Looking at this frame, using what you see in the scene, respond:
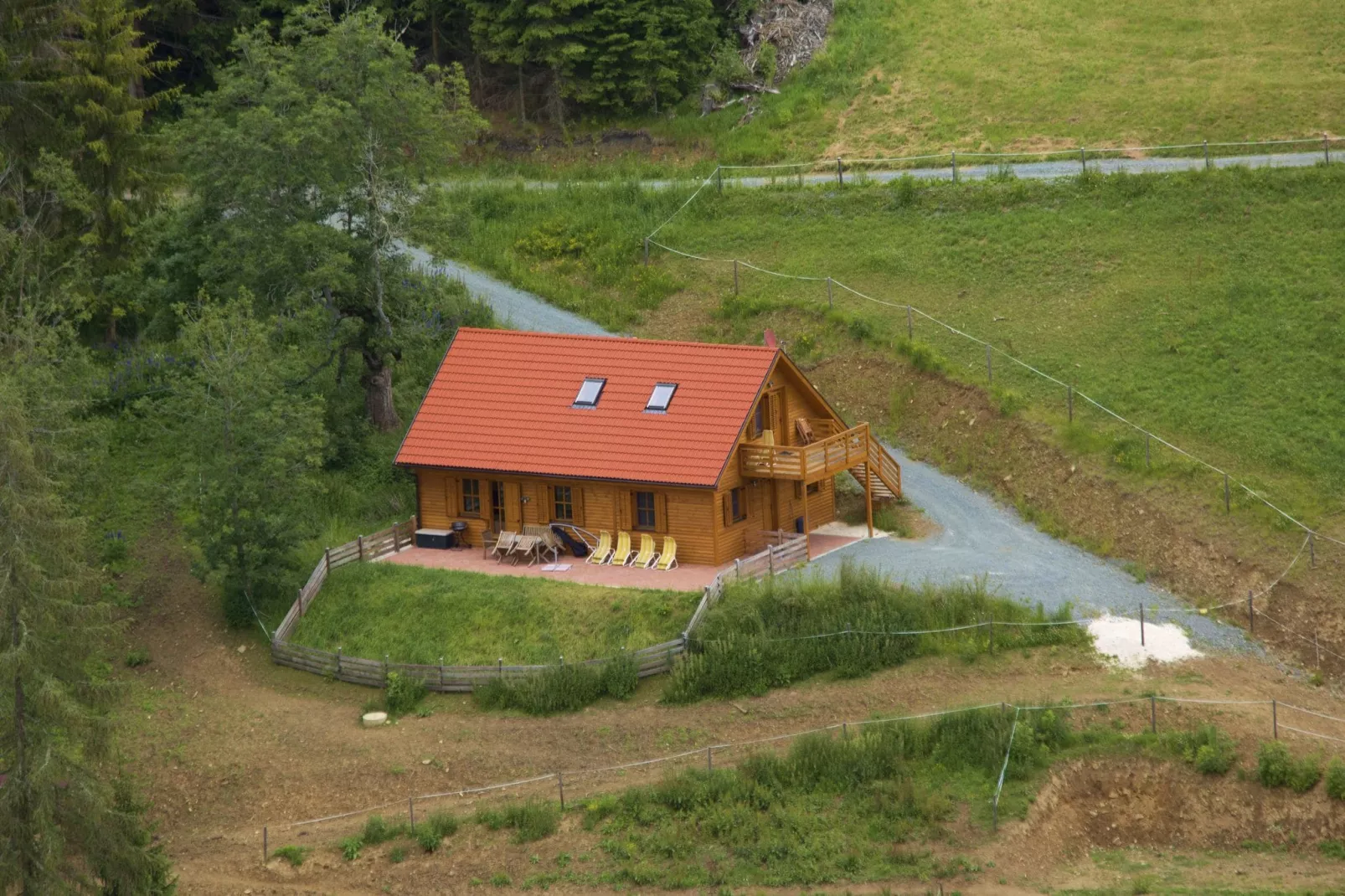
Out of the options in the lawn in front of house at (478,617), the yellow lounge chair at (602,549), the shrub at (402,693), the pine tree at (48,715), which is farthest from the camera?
the yellow lounge chair at (602,549)

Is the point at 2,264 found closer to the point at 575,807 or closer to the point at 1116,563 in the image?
the point at 575,807

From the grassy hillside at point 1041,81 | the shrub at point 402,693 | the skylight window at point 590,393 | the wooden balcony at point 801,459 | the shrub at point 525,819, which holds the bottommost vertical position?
the shrub at point 525,819

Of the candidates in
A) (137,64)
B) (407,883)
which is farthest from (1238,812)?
(137,64)

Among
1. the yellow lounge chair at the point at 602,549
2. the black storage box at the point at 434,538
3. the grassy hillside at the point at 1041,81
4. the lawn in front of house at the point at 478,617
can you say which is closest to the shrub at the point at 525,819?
the lawn in front of house at the point at 478,617

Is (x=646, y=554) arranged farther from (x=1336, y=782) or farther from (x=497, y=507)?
(x=1336, y=782)

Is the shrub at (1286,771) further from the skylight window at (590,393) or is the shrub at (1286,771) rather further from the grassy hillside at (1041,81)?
the grassy hillside at (1041,81)
